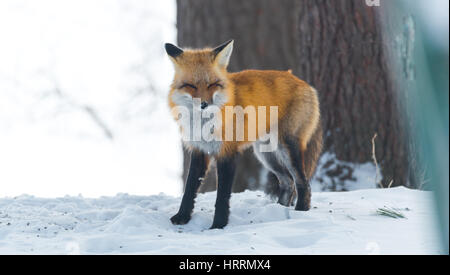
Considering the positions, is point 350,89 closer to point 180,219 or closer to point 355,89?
point 355,89

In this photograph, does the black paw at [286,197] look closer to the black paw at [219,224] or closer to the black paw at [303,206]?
the black paw at [303,206]

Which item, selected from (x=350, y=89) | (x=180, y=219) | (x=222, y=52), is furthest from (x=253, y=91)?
(x=350, y=89)

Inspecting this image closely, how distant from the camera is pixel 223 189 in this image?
362 cm

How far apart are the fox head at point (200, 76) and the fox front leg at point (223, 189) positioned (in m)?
0.47

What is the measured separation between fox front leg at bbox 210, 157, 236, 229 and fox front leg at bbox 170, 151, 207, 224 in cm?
24

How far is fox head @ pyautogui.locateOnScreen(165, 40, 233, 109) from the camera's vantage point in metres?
3.47

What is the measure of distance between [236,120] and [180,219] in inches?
36.0

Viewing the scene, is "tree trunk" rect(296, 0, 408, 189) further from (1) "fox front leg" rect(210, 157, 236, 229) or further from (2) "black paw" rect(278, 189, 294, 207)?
(1) "fox front leg" rect(210, 157, 236, 229)

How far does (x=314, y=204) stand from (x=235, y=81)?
1334 millimetres

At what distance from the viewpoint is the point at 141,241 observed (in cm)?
298

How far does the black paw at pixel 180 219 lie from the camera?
12.2ft

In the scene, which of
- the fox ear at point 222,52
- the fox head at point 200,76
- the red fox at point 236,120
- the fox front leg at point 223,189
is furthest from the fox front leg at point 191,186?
the fox ear at point 222,52
